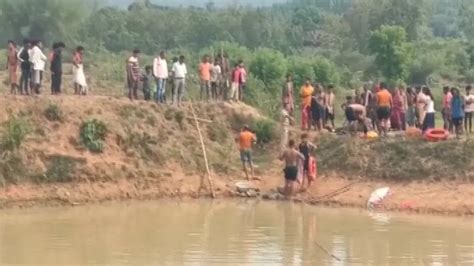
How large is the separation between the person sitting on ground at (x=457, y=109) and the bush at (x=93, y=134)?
7.66 meters

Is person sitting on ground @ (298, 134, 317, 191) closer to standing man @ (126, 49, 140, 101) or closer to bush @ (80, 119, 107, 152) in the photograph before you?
standing man @ (126, 49, 140, 101)

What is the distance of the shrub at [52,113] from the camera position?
23953 millimetres

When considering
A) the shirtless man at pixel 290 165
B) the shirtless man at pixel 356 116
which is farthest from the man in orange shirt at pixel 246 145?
the shirtless man at pixel 356 116

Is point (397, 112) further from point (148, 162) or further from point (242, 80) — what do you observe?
point (148, 162)

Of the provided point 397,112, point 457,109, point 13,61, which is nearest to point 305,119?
point 397,112

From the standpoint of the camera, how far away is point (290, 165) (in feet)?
76.7

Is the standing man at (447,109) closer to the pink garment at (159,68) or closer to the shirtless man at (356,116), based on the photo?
the shirtless man at (356,116)

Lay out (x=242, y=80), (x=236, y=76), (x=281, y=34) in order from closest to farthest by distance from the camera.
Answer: (x=236, y=76), (x=242, y=80), (x=281, y=34)

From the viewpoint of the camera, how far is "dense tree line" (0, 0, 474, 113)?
47031 millimetres

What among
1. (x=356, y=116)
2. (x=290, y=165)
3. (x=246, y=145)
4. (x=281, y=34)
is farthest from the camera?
(x=281, y=34)

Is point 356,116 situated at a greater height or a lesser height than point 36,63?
lesser

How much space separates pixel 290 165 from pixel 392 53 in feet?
75.1

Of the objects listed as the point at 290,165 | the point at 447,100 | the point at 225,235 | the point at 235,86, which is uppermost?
the point at 235,86

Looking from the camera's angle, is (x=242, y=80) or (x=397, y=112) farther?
(x=242, y=80)
